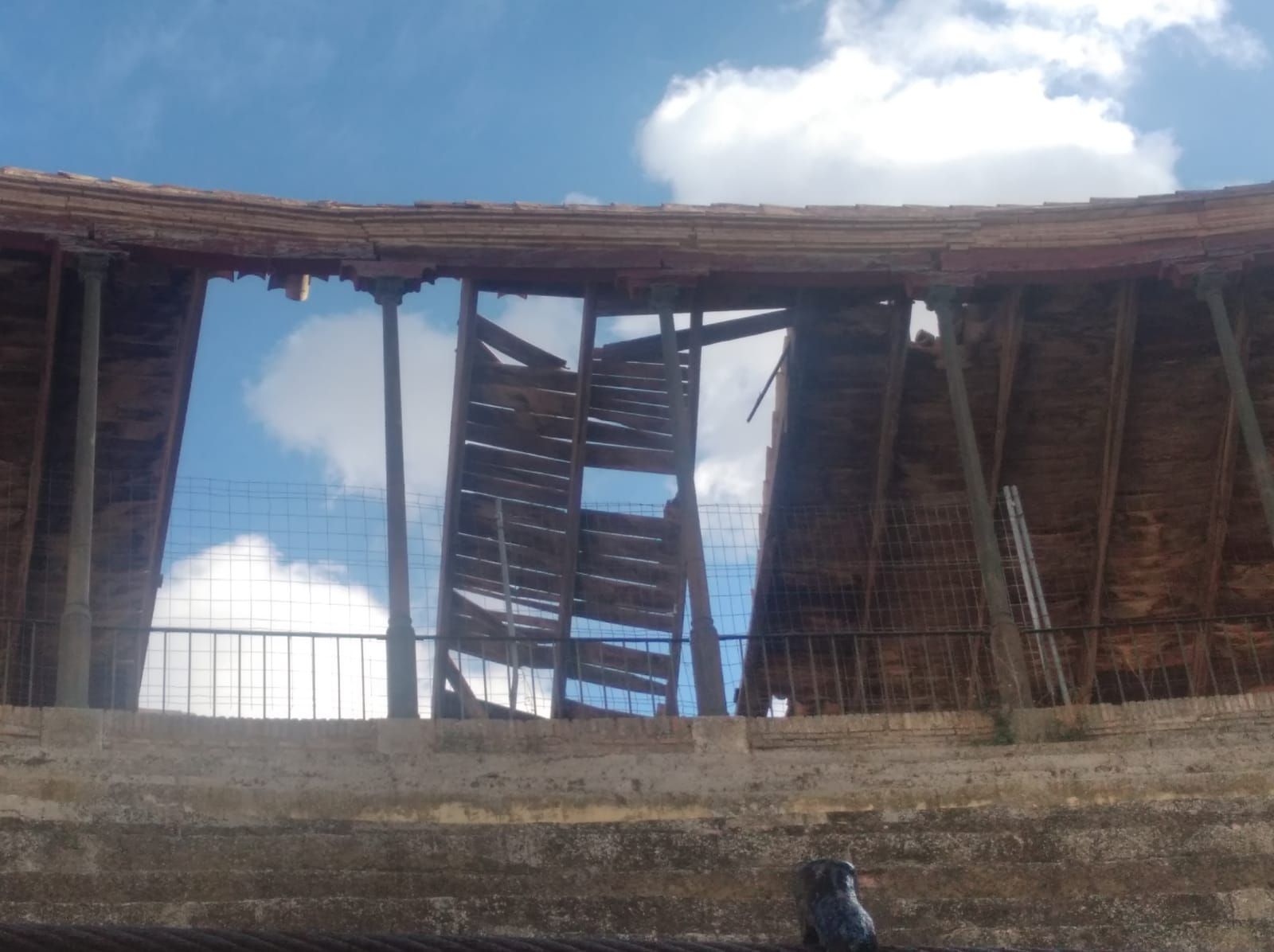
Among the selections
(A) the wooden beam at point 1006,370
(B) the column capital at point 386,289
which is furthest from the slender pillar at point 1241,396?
(B) the column capital at point 386,289

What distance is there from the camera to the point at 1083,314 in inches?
506

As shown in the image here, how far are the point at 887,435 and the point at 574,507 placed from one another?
2822mm

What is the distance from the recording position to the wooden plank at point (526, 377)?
13562 millimetres

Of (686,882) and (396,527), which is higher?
(396,527)

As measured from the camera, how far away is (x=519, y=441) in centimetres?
1390

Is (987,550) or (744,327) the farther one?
(744,327)

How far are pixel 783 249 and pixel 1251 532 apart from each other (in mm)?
5961

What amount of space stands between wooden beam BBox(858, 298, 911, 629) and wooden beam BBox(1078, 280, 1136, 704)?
1.75 m

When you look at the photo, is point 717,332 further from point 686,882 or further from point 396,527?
point 686,882

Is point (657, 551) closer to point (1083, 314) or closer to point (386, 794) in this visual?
point (1083, 314)

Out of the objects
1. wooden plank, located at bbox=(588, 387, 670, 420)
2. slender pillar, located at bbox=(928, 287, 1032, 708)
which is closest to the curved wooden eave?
slender pillar, located at bbox=(928, 287, 1032, 708)

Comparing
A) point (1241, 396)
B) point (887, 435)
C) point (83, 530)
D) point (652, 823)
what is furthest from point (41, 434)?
point (1241, 396)

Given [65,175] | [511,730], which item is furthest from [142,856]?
[65,175]

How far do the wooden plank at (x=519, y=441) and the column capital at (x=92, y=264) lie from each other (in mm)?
4206
